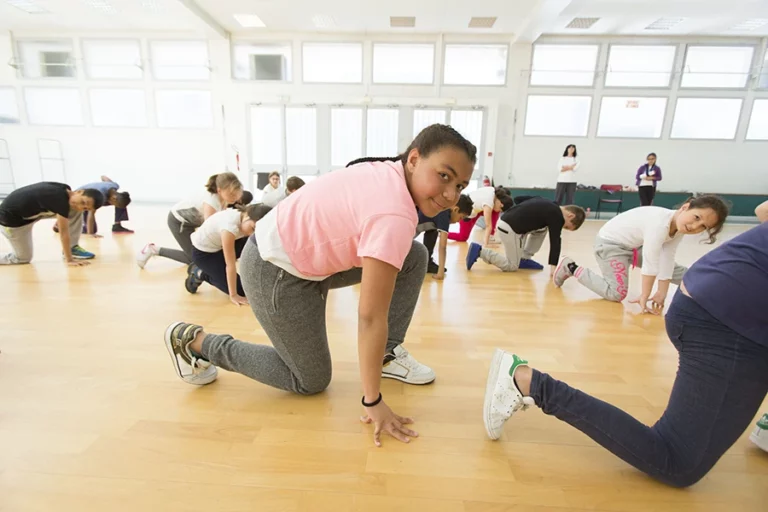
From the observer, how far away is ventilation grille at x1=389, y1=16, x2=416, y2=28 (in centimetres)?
756

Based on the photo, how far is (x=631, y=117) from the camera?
27.8ft

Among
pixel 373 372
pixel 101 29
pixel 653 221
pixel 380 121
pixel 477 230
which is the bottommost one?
pixel 477 230

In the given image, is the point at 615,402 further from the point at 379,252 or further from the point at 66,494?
the point at 66,494

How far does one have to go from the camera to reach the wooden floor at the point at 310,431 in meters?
1.05

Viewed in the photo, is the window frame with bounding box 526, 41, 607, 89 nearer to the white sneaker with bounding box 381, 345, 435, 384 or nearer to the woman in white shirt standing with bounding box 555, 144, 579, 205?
the woman in white shirt standing with bounding box 555, 144, 579, 205

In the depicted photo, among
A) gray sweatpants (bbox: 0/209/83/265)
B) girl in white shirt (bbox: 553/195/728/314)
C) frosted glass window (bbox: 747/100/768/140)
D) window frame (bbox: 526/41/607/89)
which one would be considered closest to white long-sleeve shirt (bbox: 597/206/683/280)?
girl in white shirt (bbox: 553/195/728/314)

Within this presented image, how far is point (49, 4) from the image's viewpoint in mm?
7129

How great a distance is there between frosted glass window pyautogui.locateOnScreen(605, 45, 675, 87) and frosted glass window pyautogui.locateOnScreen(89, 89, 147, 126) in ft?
32.3

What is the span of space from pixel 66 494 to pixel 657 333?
263 cm

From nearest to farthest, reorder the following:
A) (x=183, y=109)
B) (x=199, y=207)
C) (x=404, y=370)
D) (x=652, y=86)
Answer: (x=404, y=370) → (x=199, y=207) → (x=652, y=86) → (x=183, y=109)

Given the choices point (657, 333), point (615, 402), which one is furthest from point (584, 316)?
point (615, 402)

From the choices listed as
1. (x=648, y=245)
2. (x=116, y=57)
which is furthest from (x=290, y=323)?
(x=116, y=57)

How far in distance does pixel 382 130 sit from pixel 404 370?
7.82 meters

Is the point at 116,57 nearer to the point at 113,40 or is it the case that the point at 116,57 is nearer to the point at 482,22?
the point at 113,40
